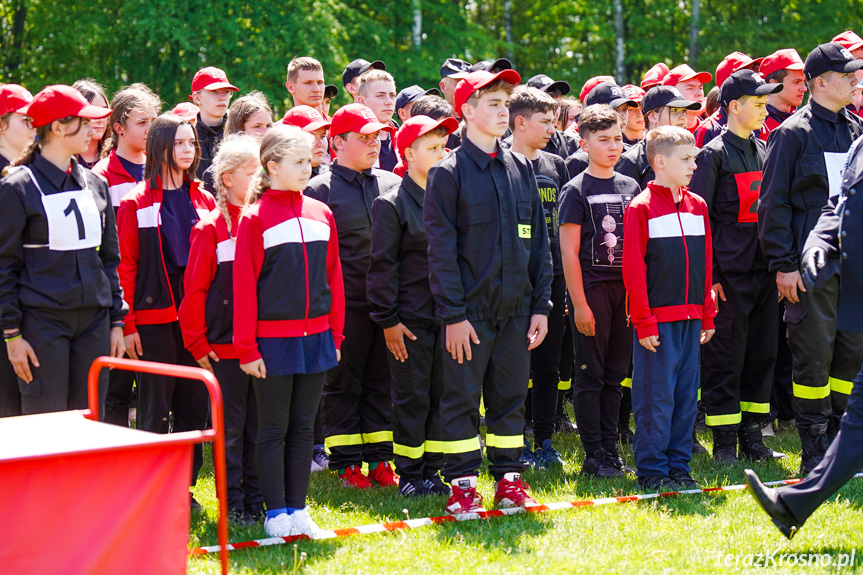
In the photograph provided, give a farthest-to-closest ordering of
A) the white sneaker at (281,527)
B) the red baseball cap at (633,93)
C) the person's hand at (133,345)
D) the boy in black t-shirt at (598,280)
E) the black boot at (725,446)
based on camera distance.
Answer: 1. the red baseball cap at (633,93)
2. the black boot at (725,446)
3. the boy in black t-shirt at (598,280)
4. the person's hand at (133,345)
5. the white sneaker at (281,527)

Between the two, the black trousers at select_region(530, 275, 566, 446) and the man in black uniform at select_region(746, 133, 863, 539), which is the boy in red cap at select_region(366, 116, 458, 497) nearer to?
the black trousers at select_region(530, 275, 566, 446)

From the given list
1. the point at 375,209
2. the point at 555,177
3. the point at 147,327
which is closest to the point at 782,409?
the point at 555,177

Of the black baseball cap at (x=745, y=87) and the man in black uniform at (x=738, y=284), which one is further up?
the black baseball cap at (x=745, y=87)

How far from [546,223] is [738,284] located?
156cm

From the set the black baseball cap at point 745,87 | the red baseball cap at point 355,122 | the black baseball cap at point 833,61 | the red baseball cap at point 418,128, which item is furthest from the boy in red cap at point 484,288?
the black baseball cap at point 833,61

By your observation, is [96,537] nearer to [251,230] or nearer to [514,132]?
[251,230]

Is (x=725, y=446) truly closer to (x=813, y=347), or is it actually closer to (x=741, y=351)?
(x=741, y=351)

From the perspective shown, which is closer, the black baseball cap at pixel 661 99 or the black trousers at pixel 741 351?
the black trousers at pixel 741 351

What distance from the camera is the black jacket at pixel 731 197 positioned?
6.92 metres

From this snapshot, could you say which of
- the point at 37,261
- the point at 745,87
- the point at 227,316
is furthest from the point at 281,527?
the point at 745,87

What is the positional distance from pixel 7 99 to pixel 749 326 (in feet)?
18.1

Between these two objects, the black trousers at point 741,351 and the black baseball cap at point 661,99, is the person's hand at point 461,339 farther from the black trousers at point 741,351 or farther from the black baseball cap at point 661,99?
the black baseball cap at point 661,99

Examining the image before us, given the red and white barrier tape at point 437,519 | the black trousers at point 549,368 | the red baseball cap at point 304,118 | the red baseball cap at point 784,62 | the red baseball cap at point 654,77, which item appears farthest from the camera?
the red baseball cap at point 654,77

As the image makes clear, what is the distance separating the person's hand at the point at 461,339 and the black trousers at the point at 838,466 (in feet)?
5.93
